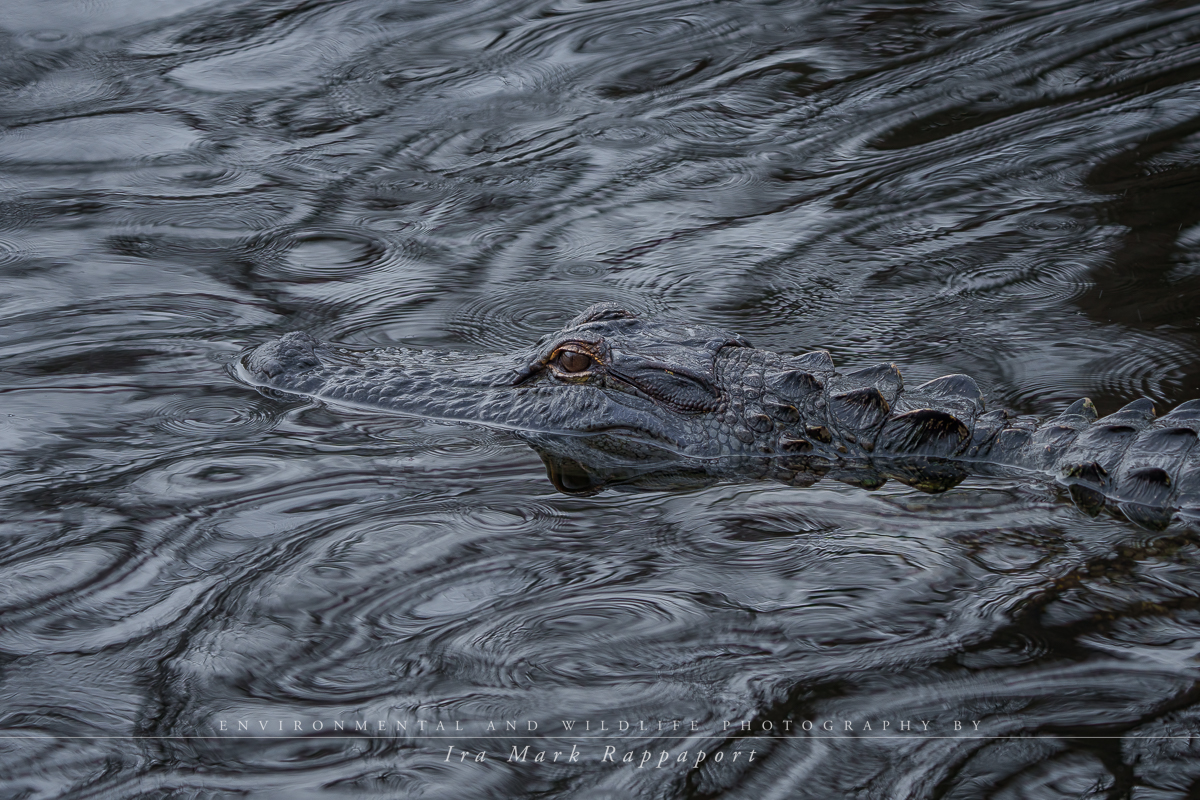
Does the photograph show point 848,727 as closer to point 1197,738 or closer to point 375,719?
point 1197,738

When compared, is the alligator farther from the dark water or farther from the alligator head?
the dark water

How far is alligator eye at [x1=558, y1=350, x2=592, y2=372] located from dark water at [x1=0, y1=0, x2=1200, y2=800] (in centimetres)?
37

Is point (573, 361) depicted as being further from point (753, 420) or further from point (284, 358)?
point (284, 358)

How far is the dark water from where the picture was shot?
8.80ft

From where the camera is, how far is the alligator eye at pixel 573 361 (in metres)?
4.20

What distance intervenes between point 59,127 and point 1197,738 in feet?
25.6

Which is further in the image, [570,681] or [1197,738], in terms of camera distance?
[570,681]

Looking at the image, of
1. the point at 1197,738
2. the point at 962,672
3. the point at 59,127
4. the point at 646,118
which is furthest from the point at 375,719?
the point at 59,127

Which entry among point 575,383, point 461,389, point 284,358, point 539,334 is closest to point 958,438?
point 575,383

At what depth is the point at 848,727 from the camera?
2670 millimetres

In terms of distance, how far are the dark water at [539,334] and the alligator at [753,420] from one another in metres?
0.14

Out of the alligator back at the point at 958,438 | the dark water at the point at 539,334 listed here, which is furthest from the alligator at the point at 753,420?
the dark water at the point at 539,334

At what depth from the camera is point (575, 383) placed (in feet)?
13.9

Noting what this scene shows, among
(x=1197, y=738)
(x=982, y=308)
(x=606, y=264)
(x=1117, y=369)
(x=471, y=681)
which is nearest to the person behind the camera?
(x=1197, y=738)
